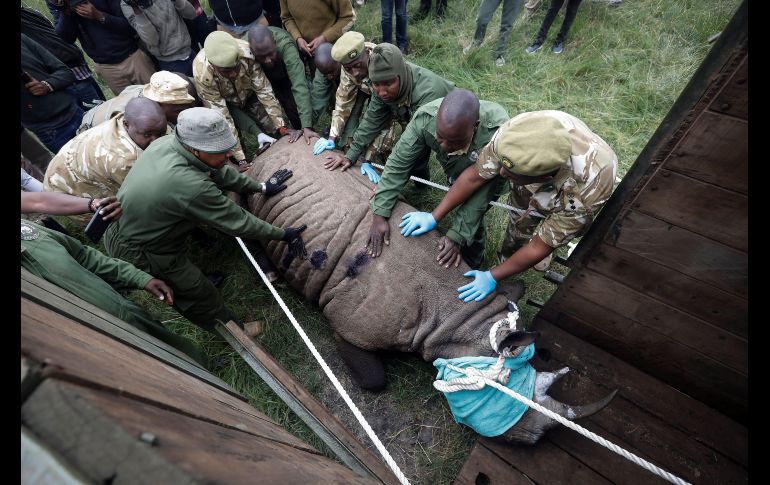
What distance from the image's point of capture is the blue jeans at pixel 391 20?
6.53m

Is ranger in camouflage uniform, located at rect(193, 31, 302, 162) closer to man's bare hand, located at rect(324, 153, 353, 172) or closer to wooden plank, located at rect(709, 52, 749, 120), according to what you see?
man's bare hand, located at rect(324, 153, 353, 172)

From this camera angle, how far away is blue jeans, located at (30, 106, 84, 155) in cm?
465

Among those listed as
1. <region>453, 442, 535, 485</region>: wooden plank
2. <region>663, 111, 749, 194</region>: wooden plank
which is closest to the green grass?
<region>453, 442, 535, 485</region>: wooden plank

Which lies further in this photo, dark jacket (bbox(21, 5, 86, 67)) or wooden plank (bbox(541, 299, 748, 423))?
dark jacket (bbox(21, 5, 86, 67))

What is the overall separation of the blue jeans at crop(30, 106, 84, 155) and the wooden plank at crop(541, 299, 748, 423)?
593 centimetres

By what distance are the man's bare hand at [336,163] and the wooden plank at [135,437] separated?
10.8ft

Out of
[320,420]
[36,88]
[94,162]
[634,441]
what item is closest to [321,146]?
[94,162]

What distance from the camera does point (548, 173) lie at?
8.36ft

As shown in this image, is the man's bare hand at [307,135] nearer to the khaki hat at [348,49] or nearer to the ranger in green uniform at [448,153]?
the khaki hat at [348,49]

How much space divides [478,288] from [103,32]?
5.70 meters

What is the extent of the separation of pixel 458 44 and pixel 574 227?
5667mm

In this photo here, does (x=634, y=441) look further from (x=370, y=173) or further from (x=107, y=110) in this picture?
(x=107, y=110)
